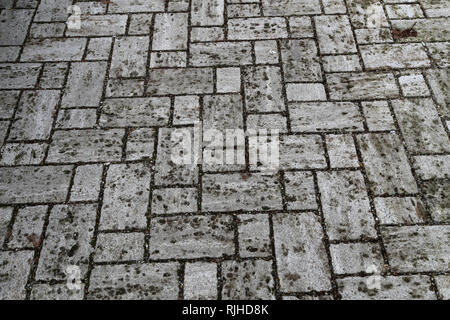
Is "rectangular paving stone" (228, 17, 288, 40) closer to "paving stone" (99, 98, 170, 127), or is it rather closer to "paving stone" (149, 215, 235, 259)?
"paving stone" (99, 98, 170, 127)

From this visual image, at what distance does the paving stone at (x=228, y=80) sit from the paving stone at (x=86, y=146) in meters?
0.84

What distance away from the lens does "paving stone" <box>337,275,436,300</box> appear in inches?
92.4

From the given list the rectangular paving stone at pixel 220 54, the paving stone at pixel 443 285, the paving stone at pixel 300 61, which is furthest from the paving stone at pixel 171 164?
the paving stone at pixel 443 285

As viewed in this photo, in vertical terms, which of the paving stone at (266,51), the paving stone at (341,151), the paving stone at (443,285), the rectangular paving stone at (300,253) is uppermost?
the paving stone at (266,51)

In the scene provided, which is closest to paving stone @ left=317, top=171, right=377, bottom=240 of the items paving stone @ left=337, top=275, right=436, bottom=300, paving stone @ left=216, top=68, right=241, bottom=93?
paving stone @ left=337, top=275, right=436, bottom=300

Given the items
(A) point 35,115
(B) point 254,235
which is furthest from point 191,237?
(A) point 35,115

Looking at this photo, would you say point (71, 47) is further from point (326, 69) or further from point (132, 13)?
point (326, 69)

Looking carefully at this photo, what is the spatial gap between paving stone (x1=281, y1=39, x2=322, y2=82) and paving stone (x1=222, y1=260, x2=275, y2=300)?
1546mm

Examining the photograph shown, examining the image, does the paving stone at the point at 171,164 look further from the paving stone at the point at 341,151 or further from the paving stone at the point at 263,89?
the paving stone at the point at 341,151

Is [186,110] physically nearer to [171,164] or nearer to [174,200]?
[171,164]

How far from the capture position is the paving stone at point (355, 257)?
95.9 inches

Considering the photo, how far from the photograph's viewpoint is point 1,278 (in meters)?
2.43
